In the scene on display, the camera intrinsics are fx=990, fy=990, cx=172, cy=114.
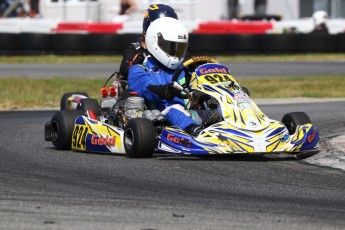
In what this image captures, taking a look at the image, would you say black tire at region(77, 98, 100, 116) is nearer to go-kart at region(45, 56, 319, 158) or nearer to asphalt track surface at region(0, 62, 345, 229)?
go-kart at region(45, 56, 319, 158)

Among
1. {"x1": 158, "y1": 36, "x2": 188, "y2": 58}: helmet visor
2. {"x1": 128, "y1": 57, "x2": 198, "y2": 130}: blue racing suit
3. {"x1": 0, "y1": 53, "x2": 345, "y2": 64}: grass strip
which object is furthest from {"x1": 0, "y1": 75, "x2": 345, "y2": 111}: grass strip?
{"x1": 158, "y1": 36, "x2": 188, "y2": 58}: helmet visor

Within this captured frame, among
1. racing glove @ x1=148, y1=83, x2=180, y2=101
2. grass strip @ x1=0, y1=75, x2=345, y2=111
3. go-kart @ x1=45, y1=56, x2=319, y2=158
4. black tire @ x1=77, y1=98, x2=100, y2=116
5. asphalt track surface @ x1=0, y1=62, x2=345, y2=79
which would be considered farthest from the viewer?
asphalt track surface @ x1=0, y1=62, x2=345, y2=79

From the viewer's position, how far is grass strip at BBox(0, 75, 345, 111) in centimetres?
1508

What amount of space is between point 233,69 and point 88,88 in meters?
4.68

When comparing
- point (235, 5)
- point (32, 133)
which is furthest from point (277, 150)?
point (235, 5)

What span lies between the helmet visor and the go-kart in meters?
0.20

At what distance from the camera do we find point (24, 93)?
16.2 m

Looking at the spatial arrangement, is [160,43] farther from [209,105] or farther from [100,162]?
[100,162]

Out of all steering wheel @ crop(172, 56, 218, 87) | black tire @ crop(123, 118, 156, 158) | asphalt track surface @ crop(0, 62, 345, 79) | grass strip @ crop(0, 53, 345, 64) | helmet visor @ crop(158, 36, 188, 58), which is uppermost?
helmet visor @ crop(158, 36, 188, 58)

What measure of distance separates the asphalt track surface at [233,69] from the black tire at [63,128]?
959cm

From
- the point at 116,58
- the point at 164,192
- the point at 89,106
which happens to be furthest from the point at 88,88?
the point at 164,192

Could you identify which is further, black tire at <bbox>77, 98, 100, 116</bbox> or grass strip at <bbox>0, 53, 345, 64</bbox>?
grass strip at <bbox>0, 53, 345, 64</bbox>

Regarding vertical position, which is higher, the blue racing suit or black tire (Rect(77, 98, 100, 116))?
the blue racing suit

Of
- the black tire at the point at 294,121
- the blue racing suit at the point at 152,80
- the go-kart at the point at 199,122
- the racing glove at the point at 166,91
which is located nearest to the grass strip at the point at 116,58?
the go-kart at the point at 199,122
